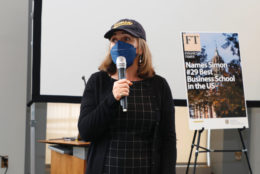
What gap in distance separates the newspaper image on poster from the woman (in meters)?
1.41

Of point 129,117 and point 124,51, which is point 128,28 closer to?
point 124,51

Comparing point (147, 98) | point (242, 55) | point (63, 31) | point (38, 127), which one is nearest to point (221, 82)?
point (242, 55)

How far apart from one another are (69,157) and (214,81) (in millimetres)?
1389

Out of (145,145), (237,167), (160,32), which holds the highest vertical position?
(160,32)

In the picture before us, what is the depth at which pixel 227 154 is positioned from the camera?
367 cm

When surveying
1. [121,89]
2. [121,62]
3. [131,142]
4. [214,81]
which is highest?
[214,81]

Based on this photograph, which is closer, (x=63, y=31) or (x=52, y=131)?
(x=63, y=31)

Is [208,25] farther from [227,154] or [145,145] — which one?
[145,145]

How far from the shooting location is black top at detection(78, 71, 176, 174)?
1.17 m

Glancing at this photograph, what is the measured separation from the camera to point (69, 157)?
7.49 feet

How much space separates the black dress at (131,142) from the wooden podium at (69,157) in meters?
0.89

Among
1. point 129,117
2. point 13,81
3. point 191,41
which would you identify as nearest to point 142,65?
point 129,117

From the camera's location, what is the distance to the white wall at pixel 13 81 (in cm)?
342

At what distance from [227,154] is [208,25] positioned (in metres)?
1.53
